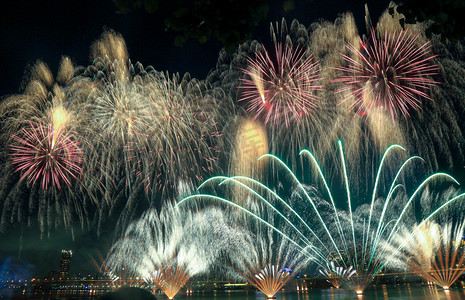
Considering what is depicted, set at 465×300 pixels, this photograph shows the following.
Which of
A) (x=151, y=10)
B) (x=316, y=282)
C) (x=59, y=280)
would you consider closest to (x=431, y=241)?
(x=151, y=10)

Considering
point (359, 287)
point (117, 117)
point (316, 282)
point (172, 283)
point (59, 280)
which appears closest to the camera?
point (117, 117)

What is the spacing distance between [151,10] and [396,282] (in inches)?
3693

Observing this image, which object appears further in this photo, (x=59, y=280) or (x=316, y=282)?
(x=59, y=280)

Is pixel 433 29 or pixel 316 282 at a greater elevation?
pixel 433 29

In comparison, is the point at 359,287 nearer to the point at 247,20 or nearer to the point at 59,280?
the point at 247,20

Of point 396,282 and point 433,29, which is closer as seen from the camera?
point 433,29

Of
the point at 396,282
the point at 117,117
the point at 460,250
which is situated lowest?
the point at 396,282

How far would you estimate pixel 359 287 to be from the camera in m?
40.4

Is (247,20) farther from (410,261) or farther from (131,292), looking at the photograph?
(410,261)

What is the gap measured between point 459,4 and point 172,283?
185 feet

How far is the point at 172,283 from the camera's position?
182 feet

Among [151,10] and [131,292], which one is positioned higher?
[151,10]

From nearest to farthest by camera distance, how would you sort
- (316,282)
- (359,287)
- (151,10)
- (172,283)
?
(151,10) < (359,287) < (172,283) < (316,282)

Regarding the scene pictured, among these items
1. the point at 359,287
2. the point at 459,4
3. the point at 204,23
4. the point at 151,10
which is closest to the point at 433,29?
the point at 459,4
